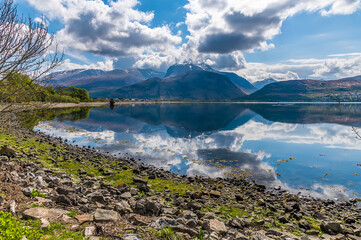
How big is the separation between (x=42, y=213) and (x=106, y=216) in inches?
114

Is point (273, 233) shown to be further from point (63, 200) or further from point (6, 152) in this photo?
point (6, 152)

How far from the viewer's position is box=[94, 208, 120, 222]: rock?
35.1 feet

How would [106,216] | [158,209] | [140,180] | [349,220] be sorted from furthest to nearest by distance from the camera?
[140,180]
[349,220]
[158,209]
[106,216]

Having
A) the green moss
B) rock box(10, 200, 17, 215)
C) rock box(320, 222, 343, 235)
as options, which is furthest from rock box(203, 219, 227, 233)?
rock box(10, 200, 17, 215)

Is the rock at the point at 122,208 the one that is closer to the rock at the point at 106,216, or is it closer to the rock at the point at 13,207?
the rock at the point at 106,216

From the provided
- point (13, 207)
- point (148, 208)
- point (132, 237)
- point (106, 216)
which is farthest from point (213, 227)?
point (13, 207)

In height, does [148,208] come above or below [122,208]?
below

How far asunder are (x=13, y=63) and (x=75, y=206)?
9338mm

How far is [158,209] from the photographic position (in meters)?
13.2

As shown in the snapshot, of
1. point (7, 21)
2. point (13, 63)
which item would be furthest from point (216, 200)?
point (7, 21)

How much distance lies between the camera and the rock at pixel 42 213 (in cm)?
980

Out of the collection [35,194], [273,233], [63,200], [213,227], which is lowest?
[273,233]

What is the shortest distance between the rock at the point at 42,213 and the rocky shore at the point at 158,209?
39 millimetres

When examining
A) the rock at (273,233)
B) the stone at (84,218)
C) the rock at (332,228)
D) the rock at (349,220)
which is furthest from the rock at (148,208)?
the rock at (349,220)
